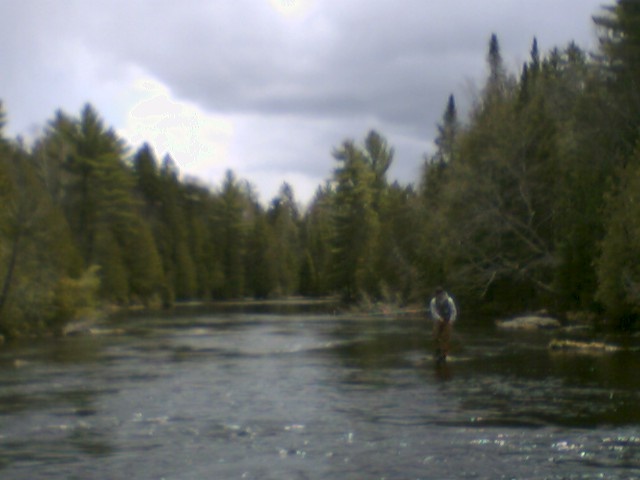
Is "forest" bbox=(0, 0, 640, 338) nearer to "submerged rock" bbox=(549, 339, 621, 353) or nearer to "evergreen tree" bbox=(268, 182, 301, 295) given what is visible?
"submerged rock" bbox=(549, 339, 621, 353)

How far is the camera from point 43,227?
146 ft

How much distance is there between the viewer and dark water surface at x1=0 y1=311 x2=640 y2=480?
40.0 ft

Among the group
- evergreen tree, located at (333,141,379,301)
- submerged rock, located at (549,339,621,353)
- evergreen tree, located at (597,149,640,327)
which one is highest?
evergreen tree, located at (333,141,379,301)

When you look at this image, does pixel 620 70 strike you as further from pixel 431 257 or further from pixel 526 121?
pixel 431 257

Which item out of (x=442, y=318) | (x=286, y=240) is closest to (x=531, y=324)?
(x=442, y=318)

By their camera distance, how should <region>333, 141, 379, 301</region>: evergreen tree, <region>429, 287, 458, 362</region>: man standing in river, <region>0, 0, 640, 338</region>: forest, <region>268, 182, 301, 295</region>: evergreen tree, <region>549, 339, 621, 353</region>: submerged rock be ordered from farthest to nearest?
<region>268, 182, 301, 295</region>: evergreen tree, <region>333, 141, 379, 301</region>: evergreen tree, <region>0, 0, 640, 338</region>: forest, <region>549, 339, 621, 353</region>: submerged rock, <region>429, 287, 458, 362</region>: man standing in river

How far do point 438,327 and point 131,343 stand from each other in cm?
1475

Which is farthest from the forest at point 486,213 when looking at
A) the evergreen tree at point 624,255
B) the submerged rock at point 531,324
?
the submerged rock at point 531,324

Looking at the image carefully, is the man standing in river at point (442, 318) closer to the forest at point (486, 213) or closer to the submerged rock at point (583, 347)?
the submerged rock at point (583, 347)

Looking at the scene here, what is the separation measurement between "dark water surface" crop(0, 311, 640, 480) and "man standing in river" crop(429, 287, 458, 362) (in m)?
0.69

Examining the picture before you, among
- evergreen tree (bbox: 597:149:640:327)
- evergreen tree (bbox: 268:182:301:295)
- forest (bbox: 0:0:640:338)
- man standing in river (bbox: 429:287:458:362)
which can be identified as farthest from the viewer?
evergreen tree (bbox: 268:182:301:295)

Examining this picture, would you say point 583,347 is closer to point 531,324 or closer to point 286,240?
point 531,324

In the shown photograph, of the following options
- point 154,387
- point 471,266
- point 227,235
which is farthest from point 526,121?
point 227,235

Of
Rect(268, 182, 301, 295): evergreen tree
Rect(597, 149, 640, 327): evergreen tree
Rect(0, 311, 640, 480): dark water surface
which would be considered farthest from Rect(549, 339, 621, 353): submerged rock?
Rect(268, 182, 301, 295): evergreen tree
